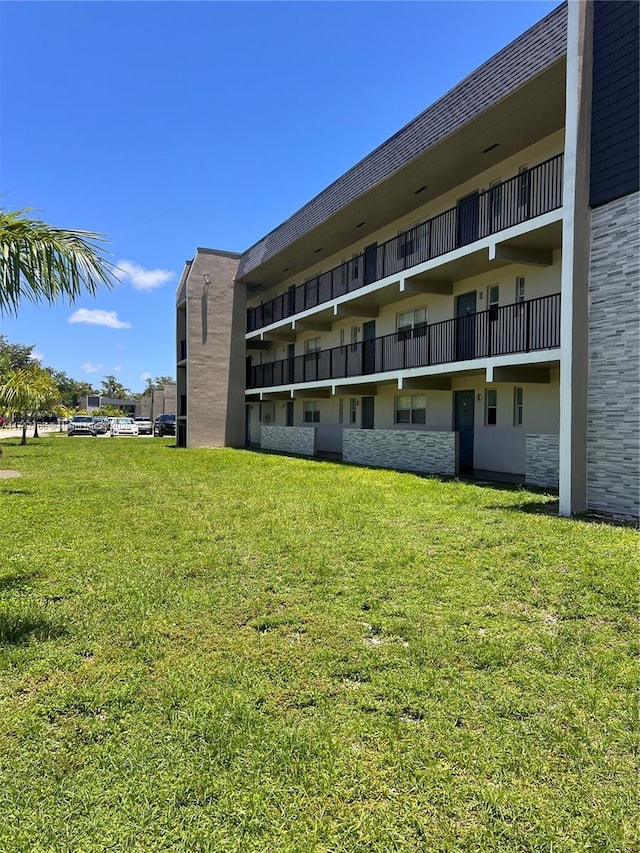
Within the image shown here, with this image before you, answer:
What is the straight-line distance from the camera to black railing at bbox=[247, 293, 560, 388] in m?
12.0

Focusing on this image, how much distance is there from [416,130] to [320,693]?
15.4 m

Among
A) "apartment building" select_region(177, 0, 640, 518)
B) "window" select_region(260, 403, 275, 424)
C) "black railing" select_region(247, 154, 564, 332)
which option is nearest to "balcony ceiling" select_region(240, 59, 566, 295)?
"apartment building" select_region(177, 0, 640, 518)

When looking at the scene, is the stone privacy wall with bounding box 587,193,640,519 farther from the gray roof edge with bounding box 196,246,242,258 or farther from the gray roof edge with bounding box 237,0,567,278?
the gray roof edge with bounding box 196,246,242,258

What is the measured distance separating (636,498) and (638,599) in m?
4.44

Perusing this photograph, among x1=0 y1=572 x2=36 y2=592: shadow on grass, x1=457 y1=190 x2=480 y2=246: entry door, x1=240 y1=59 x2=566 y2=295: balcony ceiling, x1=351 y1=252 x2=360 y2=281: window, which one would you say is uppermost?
x1=240 y1=59 x2=566 y2=295: balcony ceiling

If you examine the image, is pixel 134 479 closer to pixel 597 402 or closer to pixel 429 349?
pixel 429 349

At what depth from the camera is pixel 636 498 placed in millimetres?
8414

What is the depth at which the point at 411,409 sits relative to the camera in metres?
18.8

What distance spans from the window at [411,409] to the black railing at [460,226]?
14.8 feet

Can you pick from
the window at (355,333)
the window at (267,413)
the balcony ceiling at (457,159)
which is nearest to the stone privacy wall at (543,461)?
the balcony ceiling at (457,159)

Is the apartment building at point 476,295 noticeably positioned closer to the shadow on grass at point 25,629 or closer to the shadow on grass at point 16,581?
the shadow on grass at point 25,629

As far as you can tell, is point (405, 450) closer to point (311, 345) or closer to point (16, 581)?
point (311, 345)

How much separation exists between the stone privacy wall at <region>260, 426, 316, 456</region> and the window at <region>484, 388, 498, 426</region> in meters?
8.13

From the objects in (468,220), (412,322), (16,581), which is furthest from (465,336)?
(16,581)
